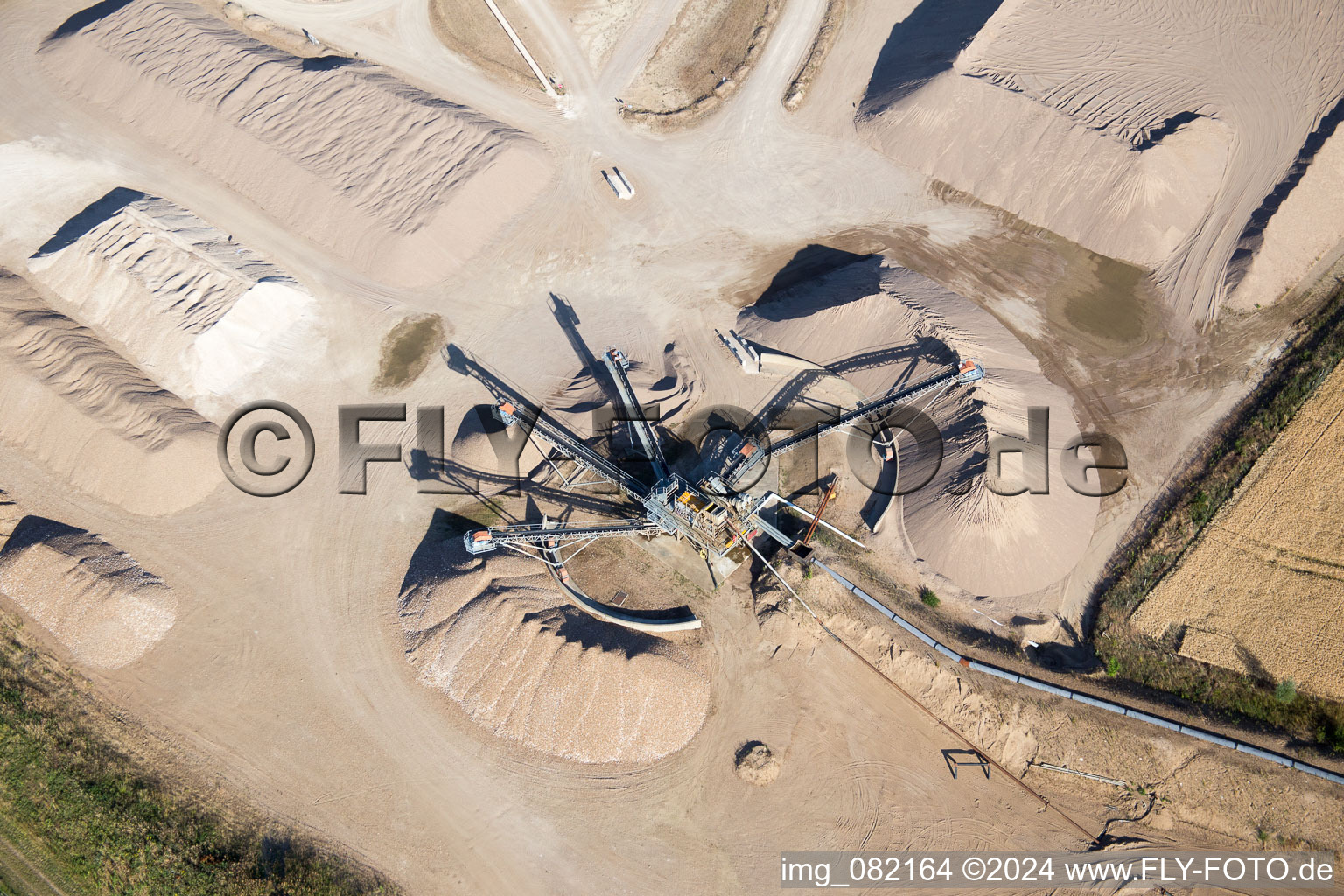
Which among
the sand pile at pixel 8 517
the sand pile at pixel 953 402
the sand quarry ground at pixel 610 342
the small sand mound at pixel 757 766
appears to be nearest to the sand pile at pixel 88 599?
the sand quarry ground at pixel 610 342

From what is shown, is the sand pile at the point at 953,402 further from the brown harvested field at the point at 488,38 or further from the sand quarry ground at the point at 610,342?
the brown harvested field at the point at 488,38

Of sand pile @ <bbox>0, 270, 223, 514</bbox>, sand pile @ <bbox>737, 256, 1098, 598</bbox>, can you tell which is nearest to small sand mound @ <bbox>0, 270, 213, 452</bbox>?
sand pile @ <bbox>0, 270, 223, 514</bbox>

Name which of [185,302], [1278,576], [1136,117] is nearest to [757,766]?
[1278,576]

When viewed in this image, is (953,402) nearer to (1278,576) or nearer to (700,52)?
(1278,576)

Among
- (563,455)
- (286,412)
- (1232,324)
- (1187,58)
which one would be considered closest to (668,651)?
(563,455)

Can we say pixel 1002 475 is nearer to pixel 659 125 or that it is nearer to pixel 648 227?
pixel 648 227

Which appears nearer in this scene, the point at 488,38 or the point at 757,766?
the point at 757,766
